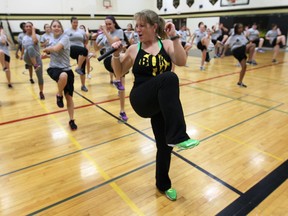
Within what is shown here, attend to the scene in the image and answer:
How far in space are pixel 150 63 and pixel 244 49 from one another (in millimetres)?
4867

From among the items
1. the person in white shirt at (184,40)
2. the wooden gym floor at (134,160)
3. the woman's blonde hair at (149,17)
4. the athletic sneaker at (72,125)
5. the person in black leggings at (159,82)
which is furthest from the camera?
the person in white shirt at (184,40)

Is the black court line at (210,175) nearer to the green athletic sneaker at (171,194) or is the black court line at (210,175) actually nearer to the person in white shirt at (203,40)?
the green athletic sneaker at (171,194)

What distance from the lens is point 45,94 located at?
5895mm

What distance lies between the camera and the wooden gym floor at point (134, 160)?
2.19m

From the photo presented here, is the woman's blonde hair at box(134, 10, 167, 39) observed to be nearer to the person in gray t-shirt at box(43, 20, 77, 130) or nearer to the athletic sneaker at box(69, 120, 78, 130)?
the person in gray t-shirt at box(43, 20, 77, 130)

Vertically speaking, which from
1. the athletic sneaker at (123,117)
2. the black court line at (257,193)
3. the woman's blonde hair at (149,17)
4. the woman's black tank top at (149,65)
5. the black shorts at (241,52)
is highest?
the woman's blonde hair at (149,17)

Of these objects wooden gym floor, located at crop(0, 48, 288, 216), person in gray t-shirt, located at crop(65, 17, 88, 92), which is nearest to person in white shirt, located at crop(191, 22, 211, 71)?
wooden gym floor, located at crop(0, 48, 288, 216)

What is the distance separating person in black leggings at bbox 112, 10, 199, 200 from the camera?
1.71 meters

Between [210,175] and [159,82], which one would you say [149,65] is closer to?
[159,82]

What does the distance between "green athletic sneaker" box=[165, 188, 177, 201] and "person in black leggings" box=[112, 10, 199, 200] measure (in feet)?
0.73

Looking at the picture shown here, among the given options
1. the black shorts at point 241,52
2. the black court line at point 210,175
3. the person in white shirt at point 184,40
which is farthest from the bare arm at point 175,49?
the person in white shirt at point 184,40

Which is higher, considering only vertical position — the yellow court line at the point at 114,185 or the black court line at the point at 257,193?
the yellow court line at the point at 114,185

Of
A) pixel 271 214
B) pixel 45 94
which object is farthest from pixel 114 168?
pixel 45 94

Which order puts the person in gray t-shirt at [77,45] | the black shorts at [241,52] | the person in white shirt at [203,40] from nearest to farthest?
the person in gray t-shirt at [77,45]
the black shorts at [241,52]
the person in white shirt at [203,40]
